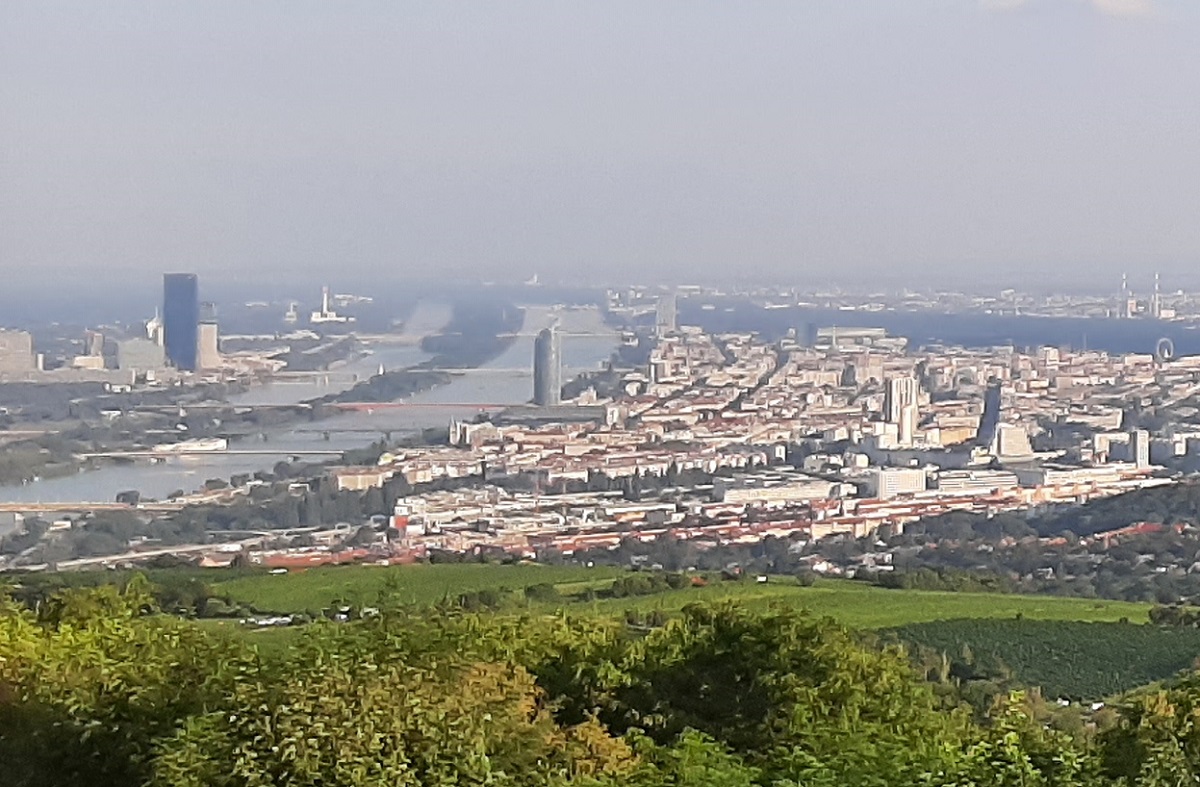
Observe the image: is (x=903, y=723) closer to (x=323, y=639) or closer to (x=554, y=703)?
(x=554, y=703)

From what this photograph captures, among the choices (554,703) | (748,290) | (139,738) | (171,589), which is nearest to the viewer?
(139,738)

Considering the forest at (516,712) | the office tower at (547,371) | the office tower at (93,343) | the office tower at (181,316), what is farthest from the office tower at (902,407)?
the forest at (516,712)

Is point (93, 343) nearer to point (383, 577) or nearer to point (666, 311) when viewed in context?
point (666, 311)

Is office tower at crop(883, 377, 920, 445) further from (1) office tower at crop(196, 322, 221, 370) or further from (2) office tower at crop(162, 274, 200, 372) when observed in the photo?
(2) office tower at crop(162, 274, 200, 372)

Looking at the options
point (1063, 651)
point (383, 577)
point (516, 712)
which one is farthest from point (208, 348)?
point (516, 712)

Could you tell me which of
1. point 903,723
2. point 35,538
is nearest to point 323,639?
point 903,723

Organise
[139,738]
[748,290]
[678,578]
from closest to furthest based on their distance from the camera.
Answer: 1. [139,738]
2. [678,578]
3. [748,290]
